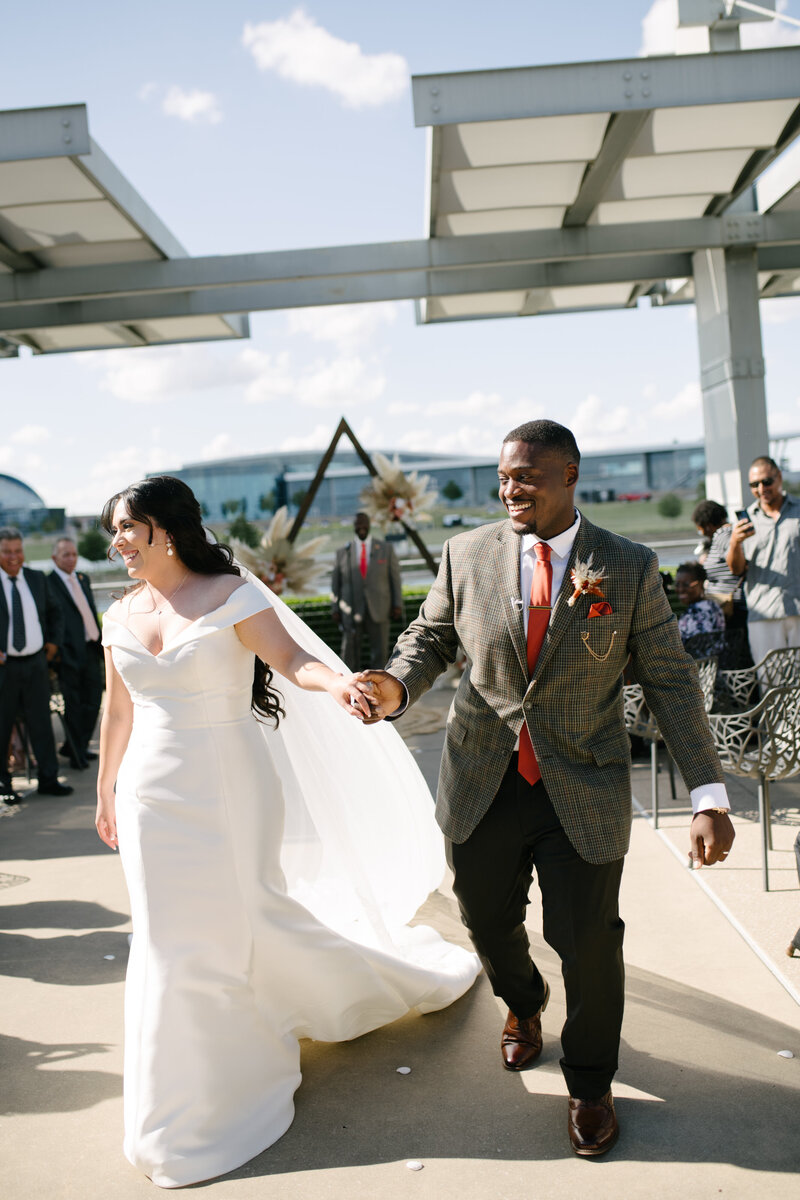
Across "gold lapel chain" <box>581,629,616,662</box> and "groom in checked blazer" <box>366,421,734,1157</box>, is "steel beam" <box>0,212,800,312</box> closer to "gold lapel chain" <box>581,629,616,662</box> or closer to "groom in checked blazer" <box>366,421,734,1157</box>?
"groom in checked blazer" <box>366,421,734,1157</box>

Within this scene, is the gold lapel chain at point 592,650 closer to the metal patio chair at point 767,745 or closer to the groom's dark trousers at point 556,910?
the groom's dark trousers at point 556,910

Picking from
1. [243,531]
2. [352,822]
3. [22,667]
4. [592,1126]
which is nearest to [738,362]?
[243,531]

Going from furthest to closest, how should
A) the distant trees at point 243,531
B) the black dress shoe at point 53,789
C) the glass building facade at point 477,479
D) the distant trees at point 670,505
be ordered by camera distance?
the glass building facade at point 477,479 < the distant trees at point 670,505 < the distant trees at point 243,531 < the black dress shoe at point 53,789

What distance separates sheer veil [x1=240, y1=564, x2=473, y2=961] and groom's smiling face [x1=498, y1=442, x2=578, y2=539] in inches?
45.4

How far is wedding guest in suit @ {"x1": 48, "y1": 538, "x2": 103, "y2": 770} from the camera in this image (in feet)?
28.2

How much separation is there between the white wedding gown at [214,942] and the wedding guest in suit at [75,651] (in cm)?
578

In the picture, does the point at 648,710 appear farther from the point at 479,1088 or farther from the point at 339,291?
the point at 339,291

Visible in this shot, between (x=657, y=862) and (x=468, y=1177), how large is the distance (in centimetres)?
281

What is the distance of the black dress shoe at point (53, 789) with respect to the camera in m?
7.59

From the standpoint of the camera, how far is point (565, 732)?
2.73 m

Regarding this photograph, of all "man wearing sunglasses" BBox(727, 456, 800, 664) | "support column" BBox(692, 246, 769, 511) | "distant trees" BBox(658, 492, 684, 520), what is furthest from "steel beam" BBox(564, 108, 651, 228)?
"distant trees" BBox(658, 492, 684, 520)

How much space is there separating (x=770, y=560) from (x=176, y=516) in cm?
492

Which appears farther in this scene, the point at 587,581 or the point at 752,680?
the point at 752,680

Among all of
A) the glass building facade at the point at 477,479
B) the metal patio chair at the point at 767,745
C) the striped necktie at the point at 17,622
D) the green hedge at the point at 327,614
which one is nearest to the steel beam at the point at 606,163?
the metal patio chair at the point at 767,745
